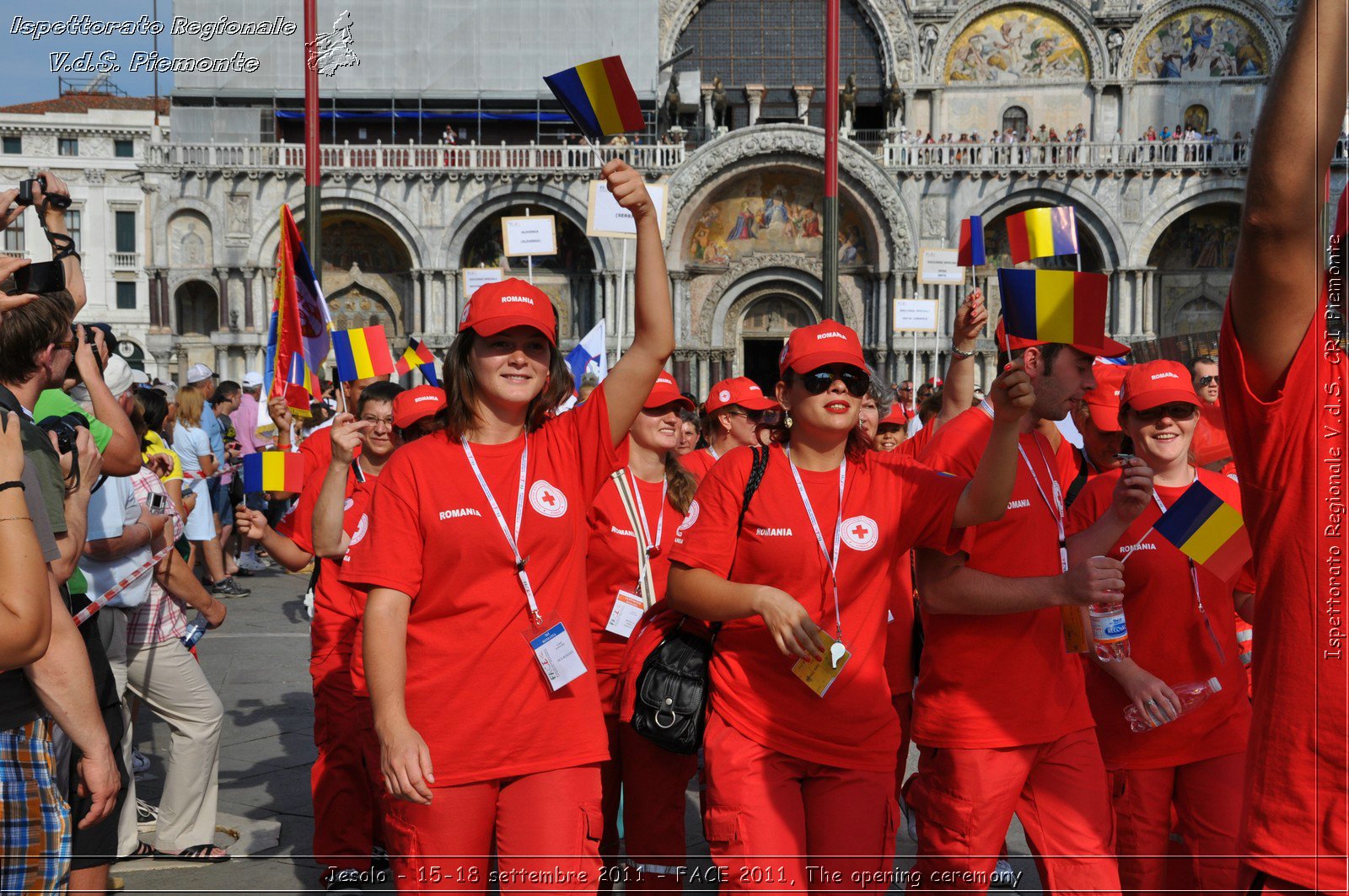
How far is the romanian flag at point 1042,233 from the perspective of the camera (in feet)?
14.8

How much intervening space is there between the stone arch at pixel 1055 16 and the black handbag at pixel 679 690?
27.9 m

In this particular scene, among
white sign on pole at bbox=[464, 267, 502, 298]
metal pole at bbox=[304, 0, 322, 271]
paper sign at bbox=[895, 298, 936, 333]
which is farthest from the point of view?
paper sign at bbox=[895, 298, 936, 333]

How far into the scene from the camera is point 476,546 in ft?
9.60

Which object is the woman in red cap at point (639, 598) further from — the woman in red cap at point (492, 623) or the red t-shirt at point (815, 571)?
the woman in red cap at point (492, 623)

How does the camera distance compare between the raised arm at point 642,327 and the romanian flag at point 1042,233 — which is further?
the romanian flag at point 1042,233

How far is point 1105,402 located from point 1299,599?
9.92 feet

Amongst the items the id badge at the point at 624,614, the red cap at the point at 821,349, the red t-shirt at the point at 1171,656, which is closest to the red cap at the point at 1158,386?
the red t-shirt at the point at 1171,656

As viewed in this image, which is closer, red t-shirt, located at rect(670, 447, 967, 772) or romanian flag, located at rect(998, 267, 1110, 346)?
red t-shirt, located at rect(670, 447, 967, 772)

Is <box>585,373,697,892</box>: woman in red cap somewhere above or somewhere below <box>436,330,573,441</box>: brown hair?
below

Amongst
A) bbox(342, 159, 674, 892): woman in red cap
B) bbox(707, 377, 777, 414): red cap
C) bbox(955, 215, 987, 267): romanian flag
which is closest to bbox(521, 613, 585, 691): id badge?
bbox(342, 159, 674, 892): woman in red cap

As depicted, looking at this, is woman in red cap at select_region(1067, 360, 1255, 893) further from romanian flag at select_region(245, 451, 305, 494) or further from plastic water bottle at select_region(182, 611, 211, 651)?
plastic water bottle at select_region(182, 611, 211, 651)

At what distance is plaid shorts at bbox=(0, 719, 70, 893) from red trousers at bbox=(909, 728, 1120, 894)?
7.20ft

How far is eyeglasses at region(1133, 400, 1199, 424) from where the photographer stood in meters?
3.72

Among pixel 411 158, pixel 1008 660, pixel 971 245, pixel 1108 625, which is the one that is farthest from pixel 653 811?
pixel 411 158
